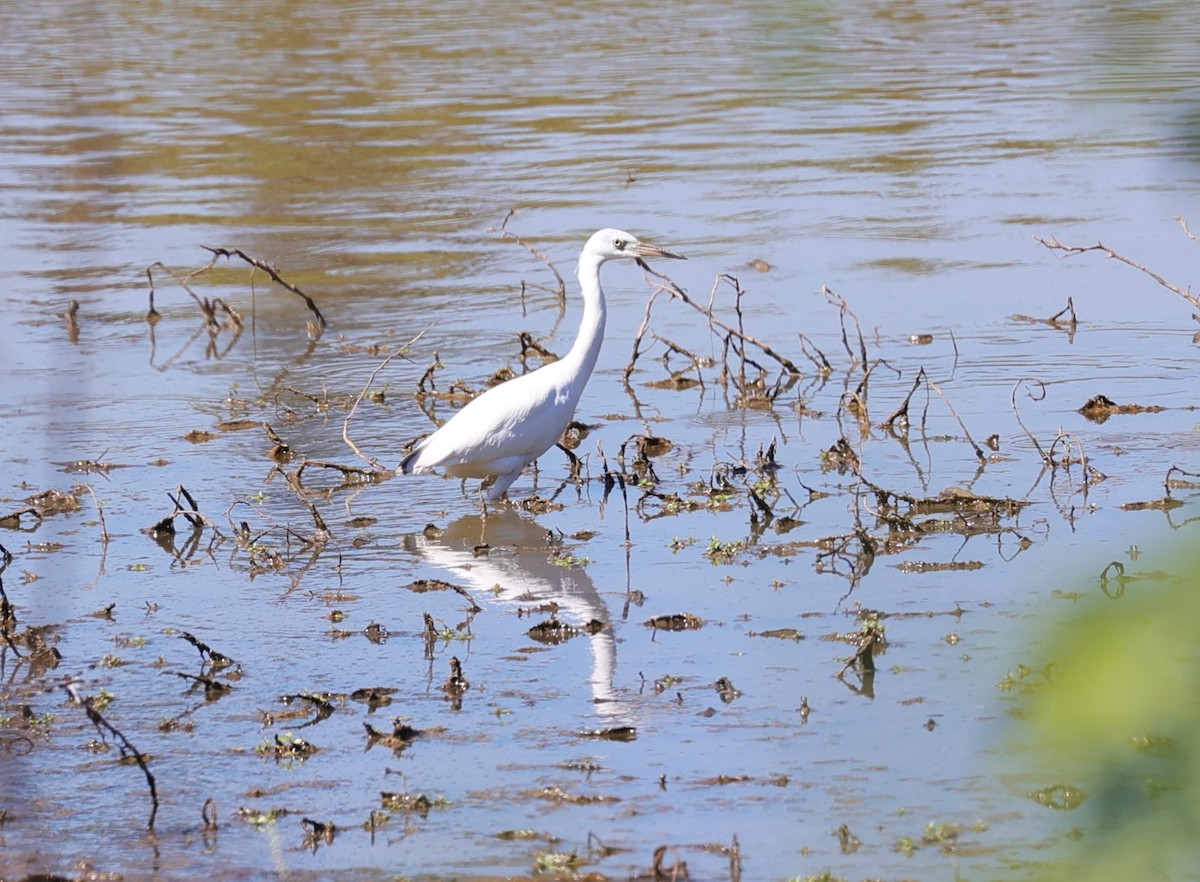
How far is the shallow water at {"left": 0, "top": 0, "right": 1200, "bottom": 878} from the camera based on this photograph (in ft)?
12.8

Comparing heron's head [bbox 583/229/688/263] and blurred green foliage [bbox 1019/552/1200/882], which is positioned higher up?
heron's head [bbox 583/229/688/263]

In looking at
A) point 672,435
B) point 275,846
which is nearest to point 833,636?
point 275,846

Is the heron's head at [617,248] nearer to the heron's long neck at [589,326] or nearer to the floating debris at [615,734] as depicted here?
the heron's long neck at [589,326]

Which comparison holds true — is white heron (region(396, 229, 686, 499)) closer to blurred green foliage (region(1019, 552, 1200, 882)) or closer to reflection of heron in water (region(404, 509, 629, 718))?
reflection of heron in water (region(404, 509, 629, 718))

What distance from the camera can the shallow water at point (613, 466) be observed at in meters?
3.90

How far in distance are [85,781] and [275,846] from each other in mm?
686

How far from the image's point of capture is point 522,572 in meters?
6.20

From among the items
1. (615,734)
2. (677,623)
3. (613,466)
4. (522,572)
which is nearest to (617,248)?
(613,466)

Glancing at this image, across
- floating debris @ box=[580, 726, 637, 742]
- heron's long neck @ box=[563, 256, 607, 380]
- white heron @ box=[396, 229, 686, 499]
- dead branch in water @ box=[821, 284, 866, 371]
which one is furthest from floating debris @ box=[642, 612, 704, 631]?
dead branch in water @ box=[821, 284, 866, 371]

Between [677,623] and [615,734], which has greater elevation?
[677,623]

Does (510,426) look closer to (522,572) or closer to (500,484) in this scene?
(500,484)

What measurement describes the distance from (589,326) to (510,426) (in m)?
0.68

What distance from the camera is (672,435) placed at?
8.02 metres

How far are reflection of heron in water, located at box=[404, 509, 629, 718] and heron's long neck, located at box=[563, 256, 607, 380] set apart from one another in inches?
27.3
